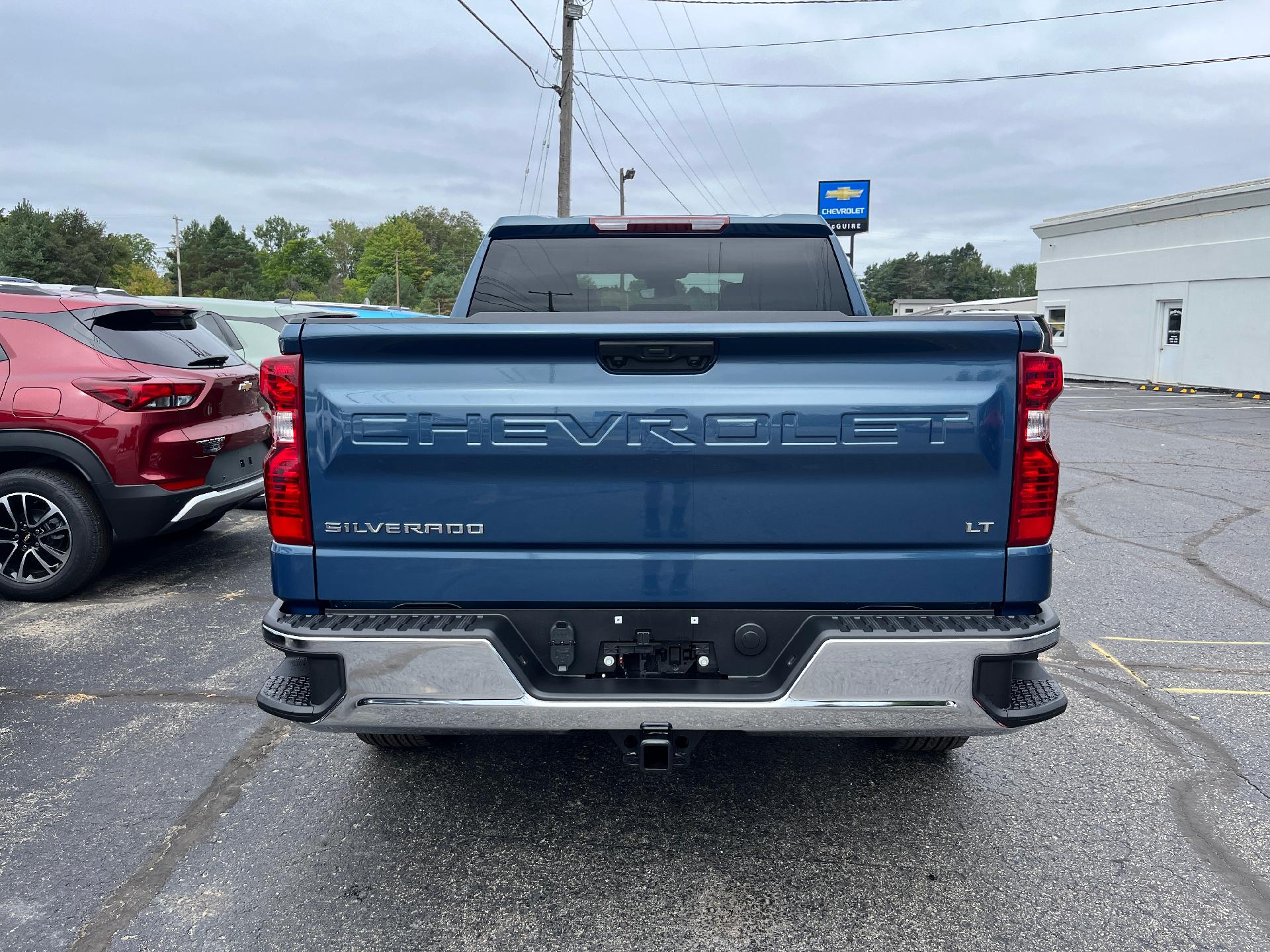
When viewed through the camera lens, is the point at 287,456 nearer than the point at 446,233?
Yes

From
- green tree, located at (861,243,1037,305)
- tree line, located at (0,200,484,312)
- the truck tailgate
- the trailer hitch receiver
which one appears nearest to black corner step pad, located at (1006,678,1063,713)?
the truck tailgate

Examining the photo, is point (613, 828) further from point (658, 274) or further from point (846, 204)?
point (846, 204)

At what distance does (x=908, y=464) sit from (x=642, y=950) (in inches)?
60.1

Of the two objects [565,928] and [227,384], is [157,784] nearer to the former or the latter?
[565,928]

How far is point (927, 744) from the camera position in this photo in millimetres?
3549

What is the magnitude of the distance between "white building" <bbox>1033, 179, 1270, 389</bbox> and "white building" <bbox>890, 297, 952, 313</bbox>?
79.1 metres

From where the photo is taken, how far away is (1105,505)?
29.9 ft

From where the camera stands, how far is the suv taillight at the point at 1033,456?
2.45m

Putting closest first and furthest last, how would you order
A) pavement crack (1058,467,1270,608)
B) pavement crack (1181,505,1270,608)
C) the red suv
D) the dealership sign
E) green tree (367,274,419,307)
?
the red suv → pavement crack (1181,505,1270,608) → pavement crack (1058,467,1270,608) → the dealership sign → green tree (367,274,419,307)

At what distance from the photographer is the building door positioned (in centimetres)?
2675

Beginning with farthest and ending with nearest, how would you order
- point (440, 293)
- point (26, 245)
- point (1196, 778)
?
point (440, 293) < point (26, 245) < point (1196, 778)

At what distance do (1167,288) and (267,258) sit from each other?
148511mm

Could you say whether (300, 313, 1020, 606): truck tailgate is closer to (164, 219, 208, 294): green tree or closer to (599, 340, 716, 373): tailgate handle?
(599, 340, 716, 373): tailgate handle

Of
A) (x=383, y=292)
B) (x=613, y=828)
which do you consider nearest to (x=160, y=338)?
(x=613, y=828)
